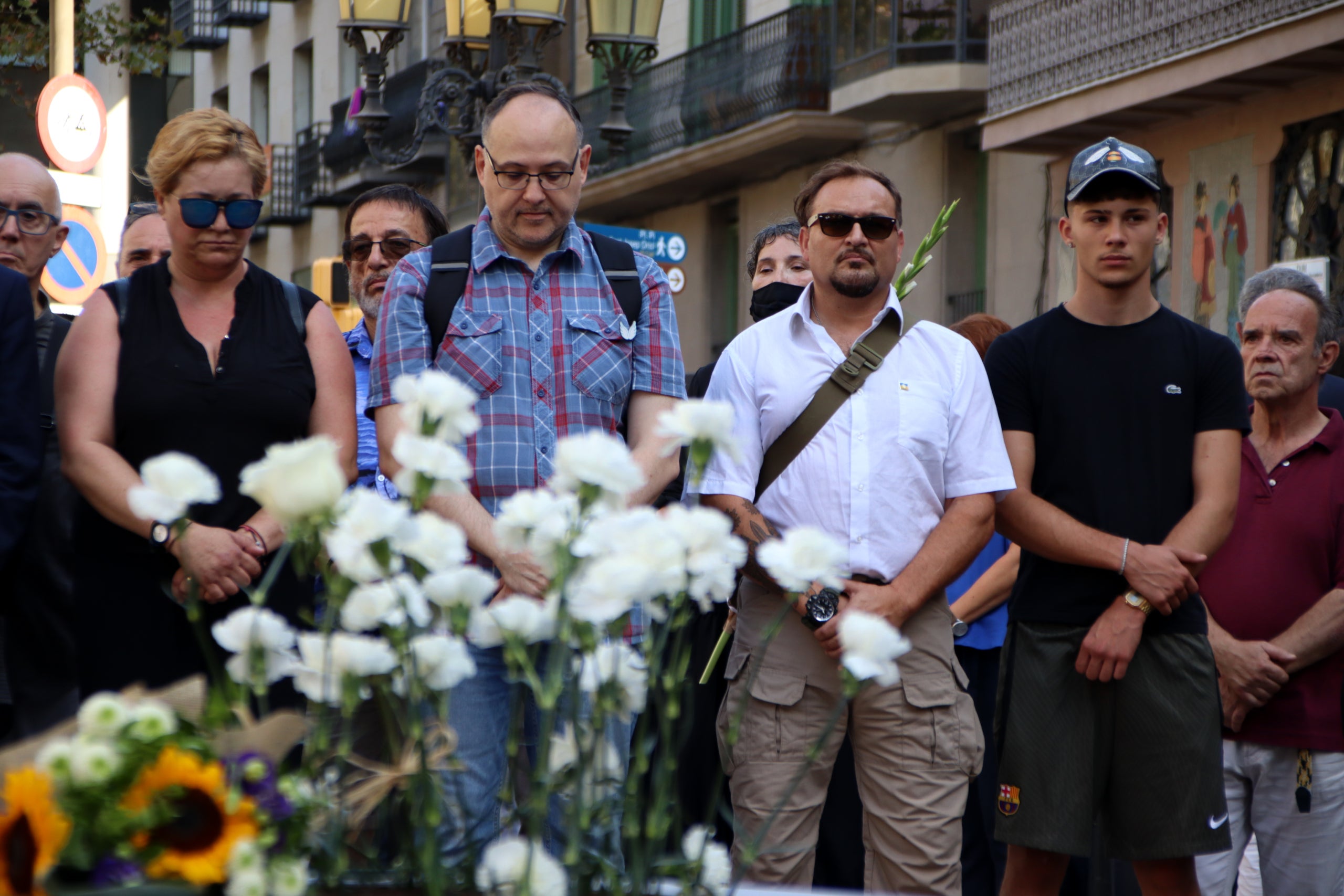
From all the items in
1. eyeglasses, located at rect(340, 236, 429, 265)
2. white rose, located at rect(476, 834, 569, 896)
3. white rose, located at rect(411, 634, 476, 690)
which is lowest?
white rose, located at rect(476, 834, 569, 896)

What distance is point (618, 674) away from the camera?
1.88 m

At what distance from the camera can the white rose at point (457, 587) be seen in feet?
5.98

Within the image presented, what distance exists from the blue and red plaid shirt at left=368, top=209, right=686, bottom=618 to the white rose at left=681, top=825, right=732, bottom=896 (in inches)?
87.9

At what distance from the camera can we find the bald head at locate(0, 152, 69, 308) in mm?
5145

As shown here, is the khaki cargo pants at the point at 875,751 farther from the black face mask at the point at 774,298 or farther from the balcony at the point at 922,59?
the balcony at the point at 922,59

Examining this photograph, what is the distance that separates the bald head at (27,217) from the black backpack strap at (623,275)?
180 centimetres

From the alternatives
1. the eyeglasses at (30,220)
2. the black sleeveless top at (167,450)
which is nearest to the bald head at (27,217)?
the eyeglasses at (30,220)

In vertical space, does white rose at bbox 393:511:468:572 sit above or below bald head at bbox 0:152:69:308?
below

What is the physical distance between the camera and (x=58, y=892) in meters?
1.63

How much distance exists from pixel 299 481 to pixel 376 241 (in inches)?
167

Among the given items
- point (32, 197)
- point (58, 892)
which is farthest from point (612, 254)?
point (58, 892)

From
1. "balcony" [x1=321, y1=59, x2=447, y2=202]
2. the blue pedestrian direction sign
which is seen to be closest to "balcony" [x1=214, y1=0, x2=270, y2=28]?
"balcony" [x1=321, y1=59, x2=447, y2=202]

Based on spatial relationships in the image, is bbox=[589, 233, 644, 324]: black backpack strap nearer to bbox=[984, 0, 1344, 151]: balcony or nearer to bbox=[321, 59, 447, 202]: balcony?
bbox=[984, 0, 1344, 151]: balcony

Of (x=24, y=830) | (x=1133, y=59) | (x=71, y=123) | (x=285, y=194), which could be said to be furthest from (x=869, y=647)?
(x=285, y=194)
